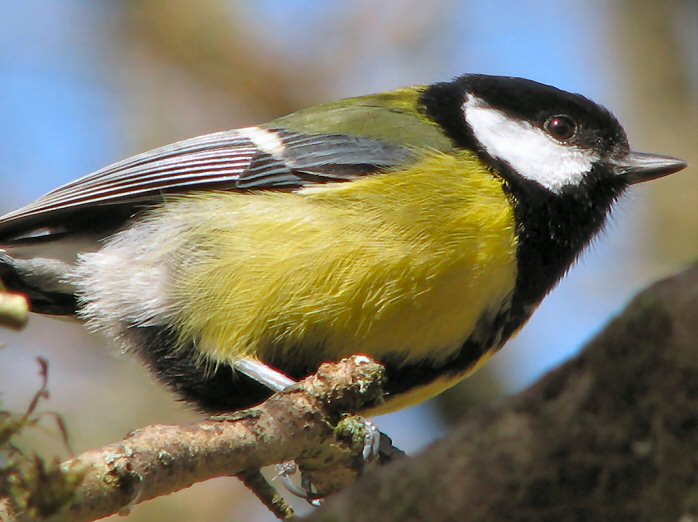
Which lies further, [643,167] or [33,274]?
[643,167]

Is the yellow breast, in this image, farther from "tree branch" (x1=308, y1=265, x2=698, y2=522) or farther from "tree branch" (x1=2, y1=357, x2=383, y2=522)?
"tree branch" (x1=308, y1=265, x2=698, y2=522)

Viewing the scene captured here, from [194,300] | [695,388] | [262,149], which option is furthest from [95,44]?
[695,388]

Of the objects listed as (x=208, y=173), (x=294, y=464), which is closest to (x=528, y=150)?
(x=208, y=173)

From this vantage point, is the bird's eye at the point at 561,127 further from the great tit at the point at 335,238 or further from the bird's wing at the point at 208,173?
the bird's wing at the point at 208,173

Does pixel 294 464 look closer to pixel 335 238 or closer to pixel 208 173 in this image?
pixel 335 238

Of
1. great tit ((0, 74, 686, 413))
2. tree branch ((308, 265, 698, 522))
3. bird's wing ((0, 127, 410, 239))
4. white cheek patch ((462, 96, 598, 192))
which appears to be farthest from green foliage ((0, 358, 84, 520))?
white cheek patch ((462, 96, 598, 192))

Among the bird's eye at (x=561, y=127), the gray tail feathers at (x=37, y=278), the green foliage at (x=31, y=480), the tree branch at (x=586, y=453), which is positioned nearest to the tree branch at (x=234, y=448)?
the green foliage at (x=31, y=480)

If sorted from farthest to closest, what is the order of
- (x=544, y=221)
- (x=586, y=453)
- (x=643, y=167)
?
(x=643, y=167) → (x=544, y=221) → (x=586, y=453)
